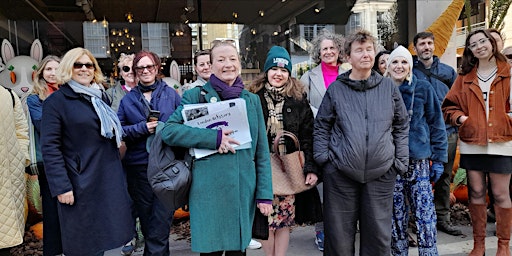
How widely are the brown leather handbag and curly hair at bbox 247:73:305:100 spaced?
1.11ft

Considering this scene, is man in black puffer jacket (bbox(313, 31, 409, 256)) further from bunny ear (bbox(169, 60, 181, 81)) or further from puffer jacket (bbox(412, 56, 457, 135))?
bunny ear (bbox(169, 60, 181, 81))

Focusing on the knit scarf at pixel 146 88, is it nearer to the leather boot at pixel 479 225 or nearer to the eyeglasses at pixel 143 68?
the eyeglasses at pixel 143 68

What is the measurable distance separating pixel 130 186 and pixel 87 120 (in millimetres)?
817

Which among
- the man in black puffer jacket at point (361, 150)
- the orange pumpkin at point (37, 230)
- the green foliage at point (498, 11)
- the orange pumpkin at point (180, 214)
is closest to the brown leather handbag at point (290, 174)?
the man in black puffer jacket at point (361, 150)

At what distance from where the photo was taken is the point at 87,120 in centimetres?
300

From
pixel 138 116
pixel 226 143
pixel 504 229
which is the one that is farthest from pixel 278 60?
pixel 504 229

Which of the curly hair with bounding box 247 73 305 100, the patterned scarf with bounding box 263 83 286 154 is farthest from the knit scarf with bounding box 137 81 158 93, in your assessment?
the patterned scarf with bounding box 263 83 286 154

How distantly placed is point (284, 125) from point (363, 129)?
68 centimetres

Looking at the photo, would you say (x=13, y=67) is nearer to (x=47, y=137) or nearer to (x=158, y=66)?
(x=158, y=66)

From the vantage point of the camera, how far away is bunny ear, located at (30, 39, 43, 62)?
23.4 ft

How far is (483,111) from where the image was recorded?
12.5 feet

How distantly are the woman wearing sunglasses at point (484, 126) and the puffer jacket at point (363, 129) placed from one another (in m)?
1.06

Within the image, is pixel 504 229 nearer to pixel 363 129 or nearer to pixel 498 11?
pixel 363 129

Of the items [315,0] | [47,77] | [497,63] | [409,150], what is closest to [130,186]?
[47,77]
